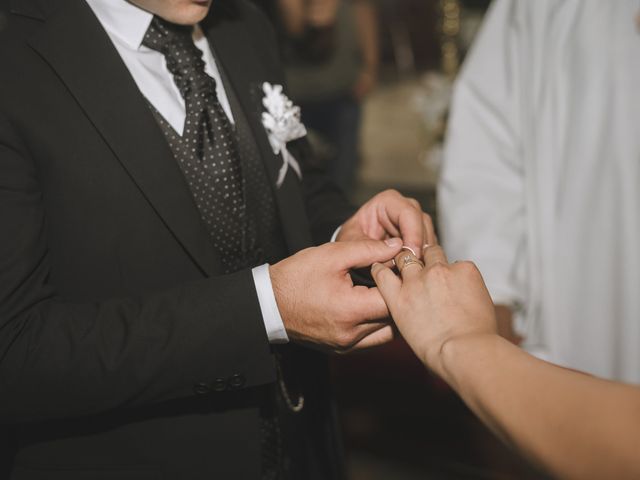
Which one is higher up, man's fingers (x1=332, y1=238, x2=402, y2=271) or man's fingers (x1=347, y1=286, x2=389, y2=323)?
man's fingers (x1=332, y1=238, x2=402, y2=271)

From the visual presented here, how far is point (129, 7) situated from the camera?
46.9 inches

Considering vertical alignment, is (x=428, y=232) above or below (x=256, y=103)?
below

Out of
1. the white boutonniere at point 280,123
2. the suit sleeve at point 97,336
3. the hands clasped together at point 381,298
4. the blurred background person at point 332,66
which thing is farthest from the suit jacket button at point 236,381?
the blurred background person at point 332,66

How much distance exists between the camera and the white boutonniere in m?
1.39

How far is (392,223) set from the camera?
1343 millimetres

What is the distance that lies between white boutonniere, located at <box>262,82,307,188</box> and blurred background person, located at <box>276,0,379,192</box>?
309cm

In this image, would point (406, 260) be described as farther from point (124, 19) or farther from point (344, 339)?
point (124, 19)

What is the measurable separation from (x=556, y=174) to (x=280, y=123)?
867 millimetres

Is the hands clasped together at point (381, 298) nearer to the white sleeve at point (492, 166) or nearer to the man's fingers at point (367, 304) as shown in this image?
the man's fingers at point (367, 304)

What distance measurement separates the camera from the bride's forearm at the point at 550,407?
2.42 ft

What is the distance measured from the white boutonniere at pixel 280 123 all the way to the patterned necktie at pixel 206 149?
121 millimetres

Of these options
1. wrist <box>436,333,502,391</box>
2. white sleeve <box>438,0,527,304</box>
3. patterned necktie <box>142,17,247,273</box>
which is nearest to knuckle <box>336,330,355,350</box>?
wrist <box>436,333,502,391</box>

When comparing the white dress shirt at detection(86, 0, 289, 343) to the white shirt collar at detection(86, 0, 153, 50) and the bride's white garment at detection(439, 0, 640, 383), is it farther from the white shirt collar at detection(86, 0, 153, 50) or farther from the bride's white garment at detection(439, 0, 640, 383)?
the bride's white garment at detection(439, 0, 640, 383)

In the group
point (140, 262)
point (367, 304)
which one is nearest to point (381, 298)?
point (367, 304)
